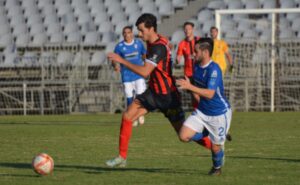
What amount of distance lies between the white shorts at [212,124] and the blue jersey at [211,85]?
0.06 metres

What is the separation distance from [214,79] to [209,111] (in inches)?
18.2

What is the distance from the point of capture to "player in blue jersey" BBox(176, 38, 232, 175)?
9922 mm

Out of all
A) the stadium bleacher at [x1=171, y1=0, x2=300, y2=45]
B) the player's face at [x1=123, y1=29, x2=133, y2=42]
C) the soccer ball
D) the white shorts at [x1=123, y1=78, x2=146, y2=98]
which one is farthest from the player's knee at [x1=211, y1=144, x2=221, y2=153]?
the stadium bleacher at [x1=171, y1=0, x2=300, y2=45]

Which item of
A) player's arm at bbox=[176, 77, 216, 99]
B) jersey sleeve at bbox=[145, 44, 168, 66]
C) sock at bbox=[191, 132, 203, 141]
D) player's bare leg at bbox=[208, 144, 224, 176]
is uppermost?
jersey sleeve at bbox=[145, 44, 168, 66]

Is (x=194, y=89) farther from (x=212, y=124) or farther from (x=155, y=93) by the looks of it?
(x=155, y=93)

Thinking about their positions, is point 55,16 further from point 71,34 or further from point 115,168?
point 115,168

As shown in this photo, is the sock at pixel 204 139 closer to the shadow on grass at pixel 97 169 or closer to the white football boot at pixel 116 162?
the shadow on grass at pixel 97 169

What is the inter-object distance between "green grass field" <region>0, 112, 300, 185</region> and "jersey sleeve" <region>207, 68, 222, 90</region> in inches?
42.8

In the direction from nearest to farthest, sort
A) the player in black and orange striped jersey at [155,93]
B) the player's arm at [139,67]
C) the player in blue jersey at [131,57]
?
the player's arm at [139,67] < the player in black and orange striped jersey at [155,93] < the player in blue jersey at [131,57]

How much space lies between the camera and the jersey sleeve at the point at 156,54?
35.3 ft

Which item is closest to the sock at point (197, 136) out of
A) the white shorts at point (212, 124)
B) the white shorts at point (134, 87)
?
the white shorts at point (212, 124)

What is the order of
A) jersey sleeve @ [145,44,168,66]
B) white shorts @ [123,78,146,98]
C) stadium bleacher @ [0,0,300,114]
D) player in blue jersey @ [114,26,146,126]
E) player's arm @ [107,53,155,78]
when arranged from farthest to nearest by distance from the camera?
stadium bleacher @ [0,0,300,114] < white shorts @ [123,78,146,98] < player in blue jersey @ [114,26,146,126] < jersey sleeve @ [145,44,168,66] < player's arm @ [107,53,155,78]

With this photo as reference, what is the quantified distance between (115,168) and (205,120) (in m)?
1.66

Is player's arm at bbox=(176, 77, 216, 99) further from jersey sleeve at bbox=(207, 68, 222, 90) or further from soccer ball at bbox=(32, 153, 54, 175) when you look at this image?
soccer ball at bbox=(32, 153, 54, 175)
